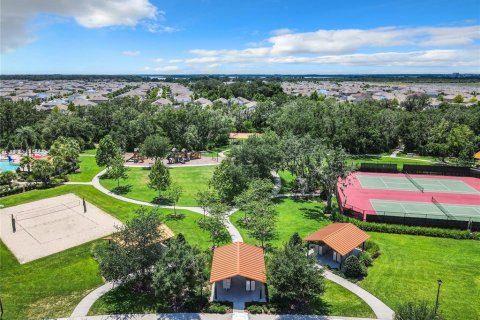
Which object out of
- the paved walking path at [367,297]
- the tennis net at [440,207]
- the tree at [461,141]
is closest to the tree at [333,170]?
the tennis net at [440,207]

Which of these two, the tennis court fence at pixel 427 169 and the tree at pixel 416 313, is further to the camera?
the tennis court fence at pixel 427 169

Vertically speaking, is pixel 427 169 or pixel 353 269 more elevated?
pixel 427 169

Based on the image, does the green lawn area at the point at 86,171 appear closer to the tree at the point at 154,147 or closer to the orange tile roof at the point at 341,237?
the tree at the point at 154,147

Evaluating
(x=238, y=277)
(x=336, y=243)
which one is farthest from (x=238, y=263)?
(x=336, y=243)

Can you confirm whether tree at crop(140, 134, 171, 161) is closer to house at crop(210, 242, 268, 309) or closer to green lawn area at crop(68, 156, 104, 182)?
green lawn area at crop(68, 156, 104, 182)

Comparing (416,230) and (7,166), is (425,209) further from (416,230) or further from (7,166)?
(7,166)

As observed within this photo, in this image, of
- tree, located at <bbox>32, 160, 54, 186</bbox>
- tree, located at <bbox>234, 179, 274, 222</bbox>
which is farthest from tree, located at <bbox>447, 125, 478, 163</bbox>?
tree, located at <bbox>32, 160, 54, 186</bbox>
